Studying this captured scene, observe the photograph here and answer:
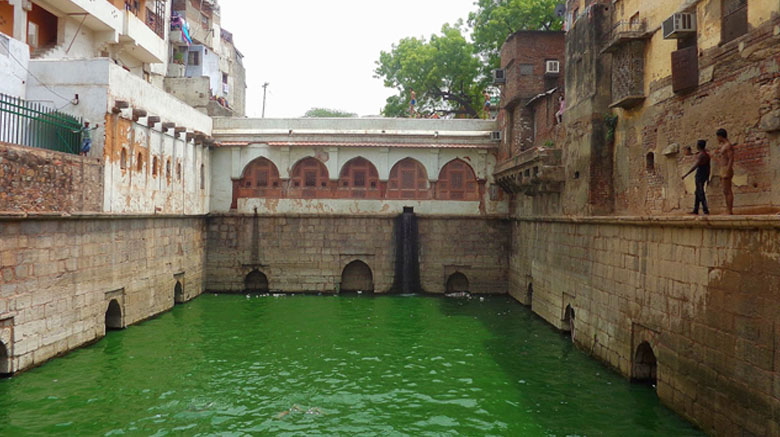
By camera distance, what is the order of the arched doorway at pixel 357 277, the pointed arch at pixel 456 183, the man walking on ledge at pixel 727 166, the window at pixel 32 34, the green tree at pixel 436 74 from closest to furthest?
the man walking on ledge at pixel 727 166
the window at pixel 32 34
the arched doorway at pixel 357 277
the pointed arch at pixel 456 183
the green tree at pixel 436 74

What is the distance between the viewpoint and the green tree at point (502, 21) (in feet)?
88.2

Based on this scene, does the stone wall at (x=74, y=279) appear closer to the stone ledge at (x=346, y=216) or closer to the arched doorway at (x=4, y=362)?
the arched doorway at (x=4, y=362)

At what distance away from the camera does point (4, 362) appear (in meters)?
9.92

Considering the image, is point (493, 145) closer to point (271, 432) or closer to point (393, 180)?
point (393, 180)

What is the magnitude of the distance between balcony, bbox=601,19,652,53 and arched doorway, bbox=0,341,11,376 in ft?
41.3

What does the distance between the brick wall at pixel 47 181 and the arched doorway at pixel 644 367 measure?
11.3m

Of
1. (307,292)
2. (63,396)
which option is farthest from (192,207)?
(63,396)

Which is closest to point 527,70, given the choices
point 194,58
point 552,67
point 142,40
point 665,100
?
point 552,67

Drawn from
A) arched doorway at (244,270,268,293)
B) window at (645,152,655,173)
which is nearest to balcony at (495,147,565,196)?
window at (645,152,655,173)

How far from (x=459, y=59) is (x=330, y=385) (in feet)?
75.6

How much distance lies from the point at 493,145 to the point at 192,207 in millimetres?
10989

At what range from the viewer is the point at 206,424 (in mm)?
8469

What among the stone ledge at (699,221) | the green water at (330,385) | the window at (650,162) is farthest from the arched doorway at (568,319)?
the window at (650,162)

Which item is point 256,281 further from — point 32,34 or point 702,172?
point 702,172
